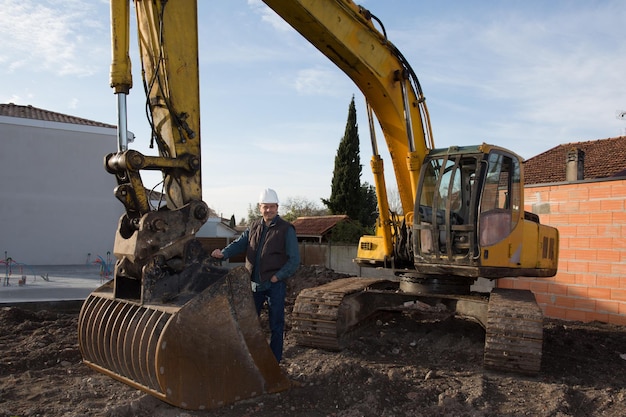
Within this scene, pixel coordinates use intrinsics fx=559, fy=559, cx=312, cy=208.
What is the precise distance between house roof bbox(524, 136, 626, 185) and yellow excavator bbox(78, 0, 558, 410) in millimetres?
8368

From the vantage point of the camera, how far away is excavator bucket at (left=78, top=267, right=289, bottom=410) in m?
3.69

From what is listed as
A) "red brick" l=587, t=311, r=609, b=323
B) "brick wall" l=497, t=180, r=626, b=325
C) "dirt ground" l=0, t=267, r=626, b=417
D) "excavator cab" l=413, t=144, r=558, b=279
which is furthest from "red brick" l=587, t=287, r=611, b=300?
"excavator cab" l=413, t=144, r=558, b=279

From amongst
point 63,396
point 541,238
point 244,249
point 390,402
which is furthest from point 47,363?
point 541,238

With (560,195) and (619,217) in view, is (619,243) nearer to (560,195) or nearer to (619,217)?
(619,217)

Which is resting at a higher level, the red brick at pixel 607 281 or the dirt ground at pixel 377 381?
the red brick at pixel 607 281

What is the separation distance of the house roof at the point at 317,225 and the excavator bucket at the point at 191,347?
1692 centimetres

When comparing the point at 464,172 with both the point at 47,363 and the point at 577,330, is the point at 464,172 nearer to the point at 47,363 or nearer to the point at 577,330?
the point at 577,330

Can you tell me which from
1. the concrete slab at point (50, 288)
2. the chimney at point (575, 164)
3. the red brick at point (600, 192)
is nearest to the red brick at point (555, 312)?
the red brick at point (600, 192)

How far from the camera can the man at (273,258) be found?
16.0ft

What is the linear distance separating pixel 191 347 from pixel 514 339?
3.14 metres

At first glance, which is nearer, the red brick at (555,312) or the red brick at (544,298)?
the red brick at (555,312)

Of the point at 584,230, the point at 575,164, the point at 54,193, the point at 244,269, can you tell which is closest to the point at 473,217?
the point at 244,269

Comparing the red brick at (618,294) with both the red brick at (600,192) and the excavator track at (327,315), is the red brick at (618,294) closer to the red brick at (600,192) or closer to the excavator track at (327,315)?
the red brick at (600,192)

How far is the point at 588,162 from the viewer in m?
14.8
